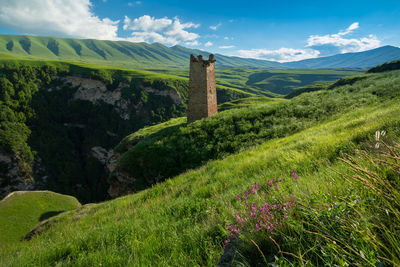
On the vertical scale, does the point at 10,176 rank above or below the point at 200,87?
below

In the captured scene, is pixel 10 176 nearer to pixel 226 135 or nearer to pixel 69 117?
pixel 69 117

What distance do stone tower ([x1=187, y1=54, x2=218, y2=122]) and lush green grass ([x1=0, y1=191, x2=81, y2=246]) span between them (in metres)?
20.0

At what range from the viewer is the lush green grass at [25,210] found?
735 inches

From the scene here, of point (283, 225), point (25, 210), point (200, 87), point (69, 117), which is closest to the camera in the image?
point (283, 225)

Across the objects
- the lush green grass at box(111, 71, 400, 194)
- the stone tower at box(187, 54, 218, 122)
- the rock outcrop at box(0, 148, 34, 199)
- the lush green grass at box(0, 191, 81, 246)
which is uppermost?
the stone tower at box(187, 54, 218, 122)

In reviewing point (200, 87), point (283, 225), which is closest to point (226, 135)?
point (200, 87)

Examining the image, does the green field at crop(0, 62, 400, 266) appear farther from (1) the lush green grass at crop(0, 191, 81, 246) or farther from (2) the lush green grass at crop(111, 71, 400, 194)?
(1) the lush green grass at crop(0, 191, 81, 246)

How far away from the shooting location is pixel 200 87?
2284cm

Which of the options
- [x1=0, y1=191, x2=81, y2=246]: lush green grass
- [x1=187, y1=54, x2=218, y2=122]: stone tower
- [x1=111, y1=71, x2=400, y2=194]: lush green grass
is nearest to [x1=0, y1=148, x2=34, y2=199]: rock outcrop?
[x1=0, y1=191, x2=81, y2=246]: lush green grass

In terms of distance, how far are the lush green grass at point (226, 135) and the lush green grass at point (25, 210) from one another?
40.7ft

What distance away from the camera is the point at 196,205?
13.3 ft

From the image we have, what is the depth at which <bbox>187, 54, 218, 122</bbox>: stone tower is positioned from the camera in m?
22.5

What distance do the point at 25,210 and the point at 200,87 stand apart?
2427cm

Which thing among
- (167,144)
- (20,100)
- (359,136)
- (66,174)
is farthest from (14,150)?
(359,136)
